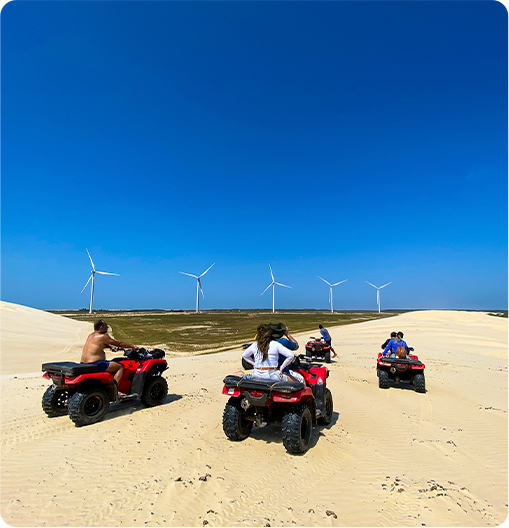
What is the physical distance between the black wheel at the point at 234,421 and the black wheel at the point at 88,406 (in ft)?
9.61

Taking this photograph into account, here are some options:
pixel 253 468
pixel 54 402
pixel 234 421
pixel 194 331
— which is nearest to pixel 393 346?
pixel 234 421

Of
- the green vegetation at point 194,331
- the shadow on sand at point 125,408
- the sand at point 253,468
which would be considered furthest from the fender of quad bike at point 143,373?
the green vegetation at point 194,331

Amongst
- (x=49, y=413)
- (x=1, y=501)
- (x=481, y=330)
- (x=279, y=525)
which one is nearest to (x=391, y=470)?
(x=279, y=525)

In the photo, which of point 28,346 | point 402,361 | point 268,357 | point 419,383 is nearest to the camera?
point 268,357

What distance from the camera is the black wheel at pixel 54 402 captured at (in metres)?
7.48

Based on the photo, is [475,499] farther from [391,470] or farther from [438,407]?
[438,407]

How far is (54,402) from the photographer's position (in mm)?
7547

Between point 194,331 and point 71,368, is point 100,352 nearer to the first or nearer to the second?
point 71,368

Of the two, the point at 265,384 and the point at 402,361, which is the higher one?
the point at 265,384

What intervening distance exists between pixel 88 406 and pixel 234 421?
3309mm

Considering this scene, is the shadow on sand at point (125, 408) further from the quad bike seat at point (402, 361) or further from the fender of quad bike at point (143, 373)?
the quad bike seat at point (402, 361)

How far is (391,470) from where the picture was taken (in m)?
5.26

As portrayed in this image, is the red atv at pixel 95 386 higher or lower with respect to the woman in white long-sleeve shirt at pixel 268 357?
lower

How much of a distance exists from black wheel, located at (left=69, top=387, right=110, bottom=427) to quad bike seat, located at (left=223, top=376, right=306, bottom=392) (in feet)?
10.3
